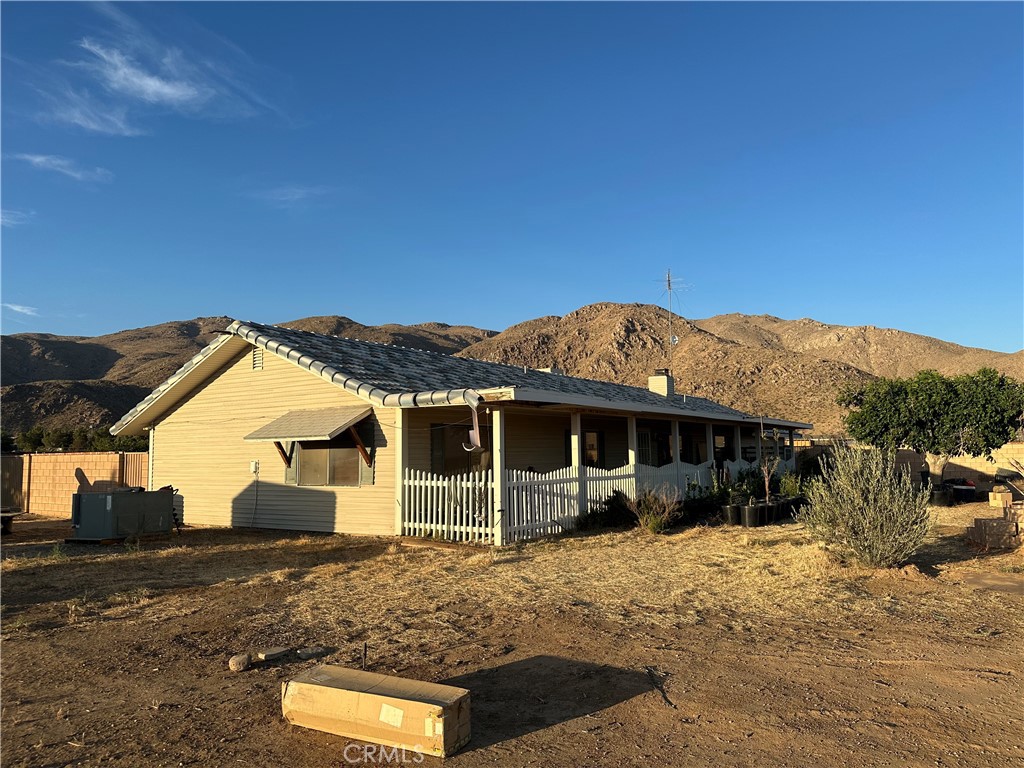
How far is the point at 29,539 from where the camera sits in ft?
44.5

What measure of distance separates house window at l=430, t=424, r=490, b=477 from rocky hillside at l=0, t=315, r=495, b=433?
6014 mm

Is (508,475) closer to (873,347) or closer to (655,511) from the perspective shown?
(655,511)

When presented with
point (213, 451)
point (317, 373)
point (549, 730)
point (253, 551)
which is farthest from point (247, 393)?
point (549, 730)

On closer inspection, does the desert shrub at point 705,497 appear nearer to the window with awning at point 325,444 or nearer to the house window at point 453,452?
the house window at point 453,452

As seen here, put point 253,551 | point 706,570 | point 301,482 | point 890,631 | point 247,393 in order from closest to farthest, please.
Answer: point 890,631 < point 706,570 < point 253,551 < point 301,482 < point 247,393

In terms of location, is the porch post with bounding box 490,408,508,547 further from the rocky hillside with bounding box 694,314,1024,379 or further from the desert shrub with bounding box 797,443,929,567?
the rocky hillside with bounding box 694,314,1024,379

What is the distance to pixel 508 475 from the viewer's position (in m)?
11.9

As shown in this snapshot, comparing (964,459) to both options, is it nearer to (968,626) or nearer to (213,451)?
(968,626)

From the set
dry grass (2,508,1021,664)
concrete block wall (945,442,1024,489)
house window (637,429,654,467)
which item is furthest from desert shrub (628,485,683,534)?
concrete block wall (945,442,1024,489)

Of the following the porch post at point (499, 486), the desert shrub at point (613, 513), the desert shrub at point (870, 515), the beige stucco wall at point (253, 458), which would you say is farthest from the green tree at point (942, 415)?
the beige stucco wall at point (253, 458)

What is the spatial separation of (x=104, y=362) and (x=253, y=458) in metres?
80.3

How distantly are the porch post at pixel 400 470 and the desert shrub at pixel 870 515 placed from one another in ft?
23.1

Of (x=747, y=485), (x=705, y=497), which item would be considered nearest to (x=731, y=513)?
(x=705, y=497)

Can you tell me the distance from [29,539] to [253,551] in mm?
5677
